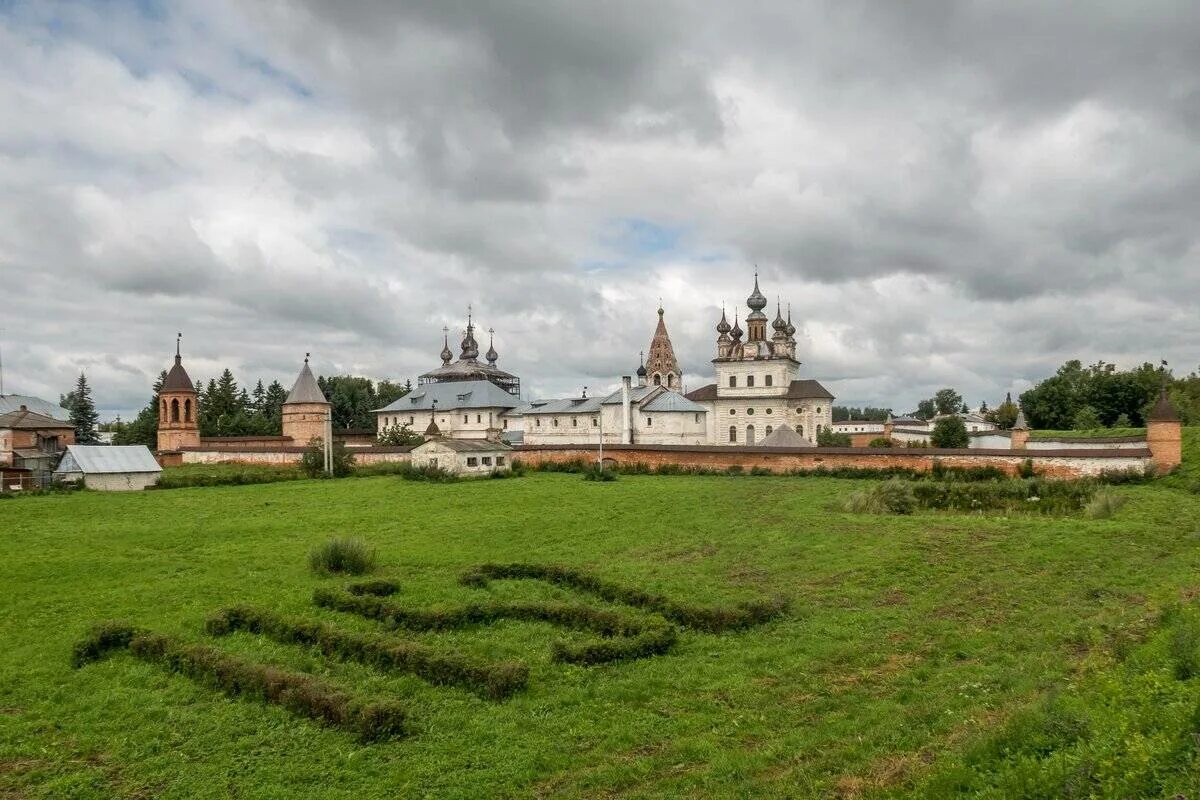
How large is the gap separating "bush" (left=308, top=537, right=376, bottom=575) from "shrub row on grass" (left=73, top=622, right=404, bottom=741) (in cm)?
388

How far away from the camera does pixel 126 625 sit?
33.4 feet

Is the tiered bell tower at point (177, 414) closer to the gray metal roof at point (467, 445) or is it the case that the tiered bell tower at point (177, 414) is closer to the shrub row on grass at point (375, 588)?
the gray metal roof at point (467, 445)

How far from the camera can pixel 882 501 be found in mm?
21219

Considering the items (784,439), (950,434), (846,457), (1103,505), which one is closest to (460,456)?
(846,457)

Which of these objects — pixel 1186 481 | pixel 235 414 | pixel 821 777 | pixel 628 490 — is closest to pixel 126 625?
pixel 821 777

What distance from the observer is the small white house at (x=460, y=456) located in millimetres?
32062

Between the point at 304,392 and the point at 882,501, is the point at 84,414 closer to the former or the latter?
the point at 304,392

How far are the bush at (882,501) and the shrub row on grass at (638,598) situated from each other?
10.2m

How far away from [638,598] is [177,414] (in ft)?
135

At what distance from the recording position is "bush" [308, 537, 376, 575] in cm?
1390

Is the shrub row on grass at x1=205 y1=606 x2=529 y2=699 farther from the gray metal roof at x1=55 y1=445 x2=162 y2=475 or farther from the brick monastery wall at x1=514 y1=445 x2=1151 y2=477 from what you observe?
the brick monastery wall at x1=514 y1=445 x2=1151 y2=477

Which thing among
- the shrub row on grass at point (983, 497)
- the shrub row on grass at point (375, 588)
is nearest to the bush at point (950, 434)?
the shrub row on grass at point (983, 497)

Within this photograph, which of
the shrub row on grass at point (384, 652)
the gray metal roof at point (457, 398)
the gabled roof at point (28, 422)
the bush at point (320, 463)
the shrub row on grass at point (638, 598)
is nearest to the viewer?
the shrub row on grass at point (384, 652)

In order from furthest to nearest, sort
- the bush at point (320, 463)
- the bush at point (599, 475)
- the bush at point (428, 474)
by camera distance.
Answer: the bush at point (320, 463) < the bush at point (599, 475) < the bush at point (428, 474)
